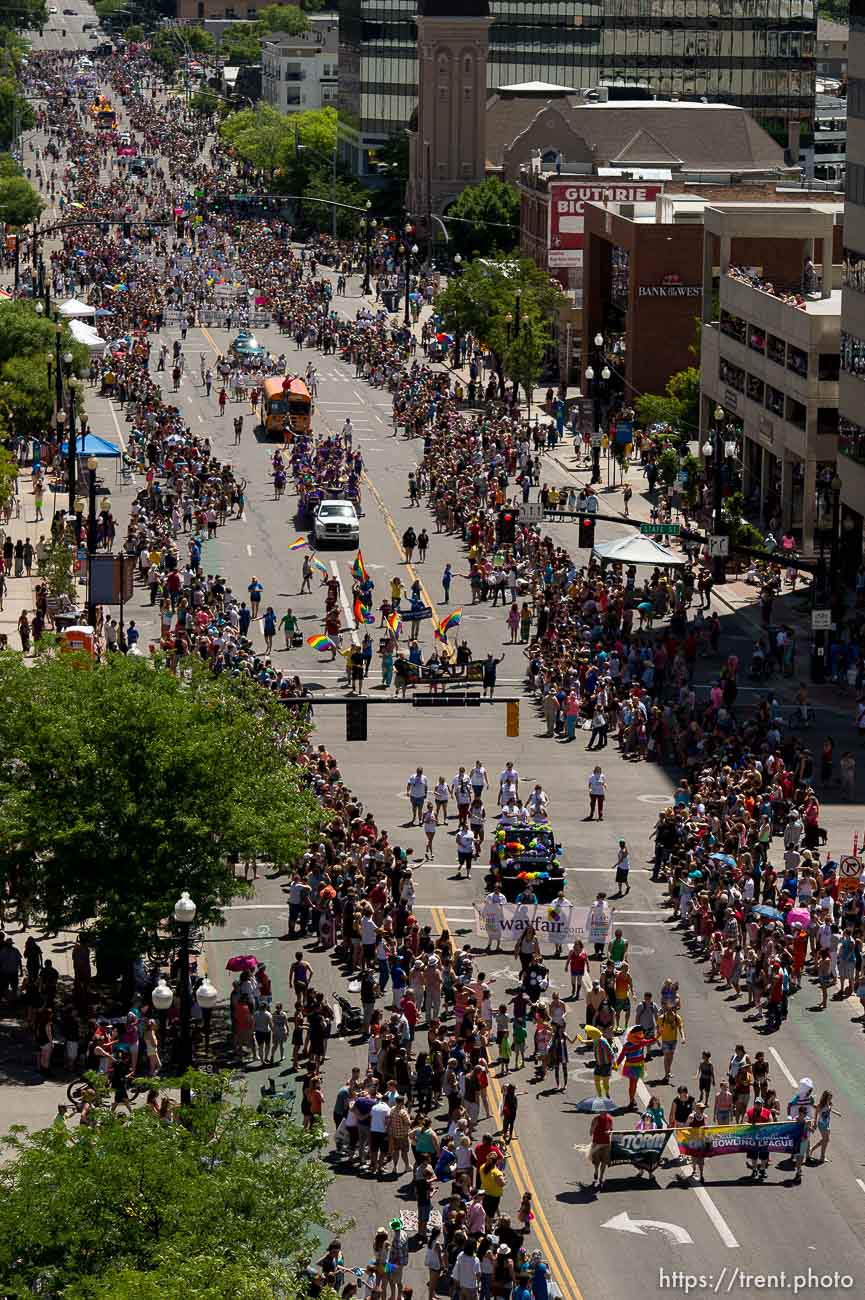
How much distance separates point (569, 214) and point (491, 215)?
1110 inches

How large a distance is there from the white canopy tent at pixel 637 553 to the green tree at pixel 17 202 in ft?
326

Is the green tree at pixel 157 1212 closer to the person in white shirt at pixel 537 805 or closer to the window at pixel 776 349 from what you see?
the person in white shirt at pixel 537 805

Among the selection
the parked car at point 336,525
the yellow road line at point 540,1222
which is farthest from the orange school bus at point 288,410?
the yellow road line at point 540,1222

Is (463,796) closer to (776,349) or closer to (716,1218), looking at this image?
(716,1218)

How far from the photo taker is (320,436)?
10338 cm

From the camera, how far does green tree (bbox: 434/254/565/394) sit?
110 meters

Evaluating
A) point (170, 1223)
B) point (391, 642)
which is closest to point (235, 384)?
point (391, 642)

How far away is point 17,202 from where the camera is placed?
543ft

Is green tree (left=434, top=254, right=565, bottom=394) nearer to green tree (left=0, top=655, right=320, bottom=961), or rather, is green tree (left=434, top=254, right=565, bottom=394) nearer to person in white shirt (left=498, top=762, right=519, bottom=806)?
person in white shirt (left=498, top=762, right=519, bottom=806)

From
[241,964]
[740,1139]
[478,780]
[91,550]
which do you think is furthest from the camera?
[91,550]

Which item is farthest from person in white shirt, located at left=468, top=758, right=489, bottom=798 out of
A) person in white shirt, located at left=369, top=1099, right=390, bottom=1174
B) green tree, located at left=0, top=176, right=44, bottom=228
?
green tree, located at left=0, top=176, right=44, bottom=228

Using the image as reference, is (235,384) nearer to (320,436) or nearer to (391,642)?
(320,436)

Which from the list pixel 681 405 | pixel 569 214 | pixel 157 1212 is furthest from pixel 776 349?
pixel 157 1212

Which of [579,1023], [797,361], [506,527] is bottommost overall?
[579,1023]
